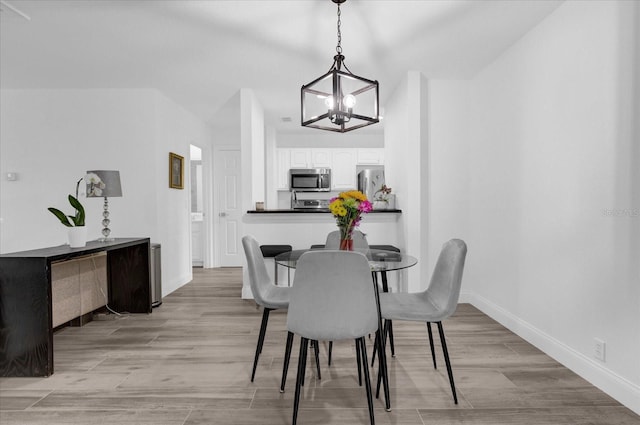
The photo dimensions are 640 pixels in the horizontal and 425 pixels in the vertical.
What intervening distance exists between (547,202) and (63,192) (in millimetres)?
4734

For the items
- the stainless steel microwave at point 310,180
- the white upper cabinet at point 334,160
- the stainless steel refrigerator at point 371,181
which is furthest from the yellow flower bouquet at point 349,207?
the white upper cabinet at point 334,160

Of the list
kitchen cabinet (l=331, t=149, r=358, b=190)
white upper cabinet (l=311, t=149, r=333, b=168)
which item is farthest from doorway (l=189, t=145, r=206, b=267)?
kitchen cabinet (l=331, t=149, r=358, b=190)

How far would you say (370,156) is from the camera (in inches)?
251

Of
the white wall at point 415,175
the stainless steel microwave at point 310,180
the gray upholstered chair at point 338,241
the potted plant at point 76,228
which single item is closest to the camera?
the gray upholstered chair at point 338,241

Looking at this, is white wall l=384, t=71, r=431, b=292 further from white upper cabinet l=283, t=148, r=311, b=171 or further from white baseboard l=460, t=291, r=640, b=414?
white upper cabinet l=283, t=148, r=311, b=171

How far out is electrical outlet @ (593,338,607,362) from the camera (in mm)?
2029

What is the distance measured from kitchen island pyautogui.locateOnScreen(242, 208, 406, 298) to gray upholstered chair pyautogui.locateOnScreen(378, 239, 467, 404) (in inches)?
71.7

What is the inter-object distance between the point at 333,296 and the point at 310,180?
15.1ft

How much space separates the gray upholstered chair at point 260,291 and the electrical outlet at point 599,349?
1799 mm

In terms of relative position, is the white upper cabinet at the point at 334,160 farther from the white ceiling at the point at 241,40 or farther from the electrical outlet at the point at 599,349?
the electrical outlet at the point at 599,349

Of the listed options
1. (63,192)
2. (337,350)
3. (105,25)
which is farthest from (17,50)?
(337,350)

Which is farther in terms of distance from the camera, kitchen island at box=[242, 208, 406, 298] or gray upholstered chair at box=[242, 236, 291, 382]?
kitchen island at box=[242, 208, 406, 298]

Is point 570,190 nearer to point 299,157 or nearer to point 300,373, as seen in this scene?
point 300,373

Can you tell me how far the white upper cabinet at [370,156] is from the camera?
6359 mm
